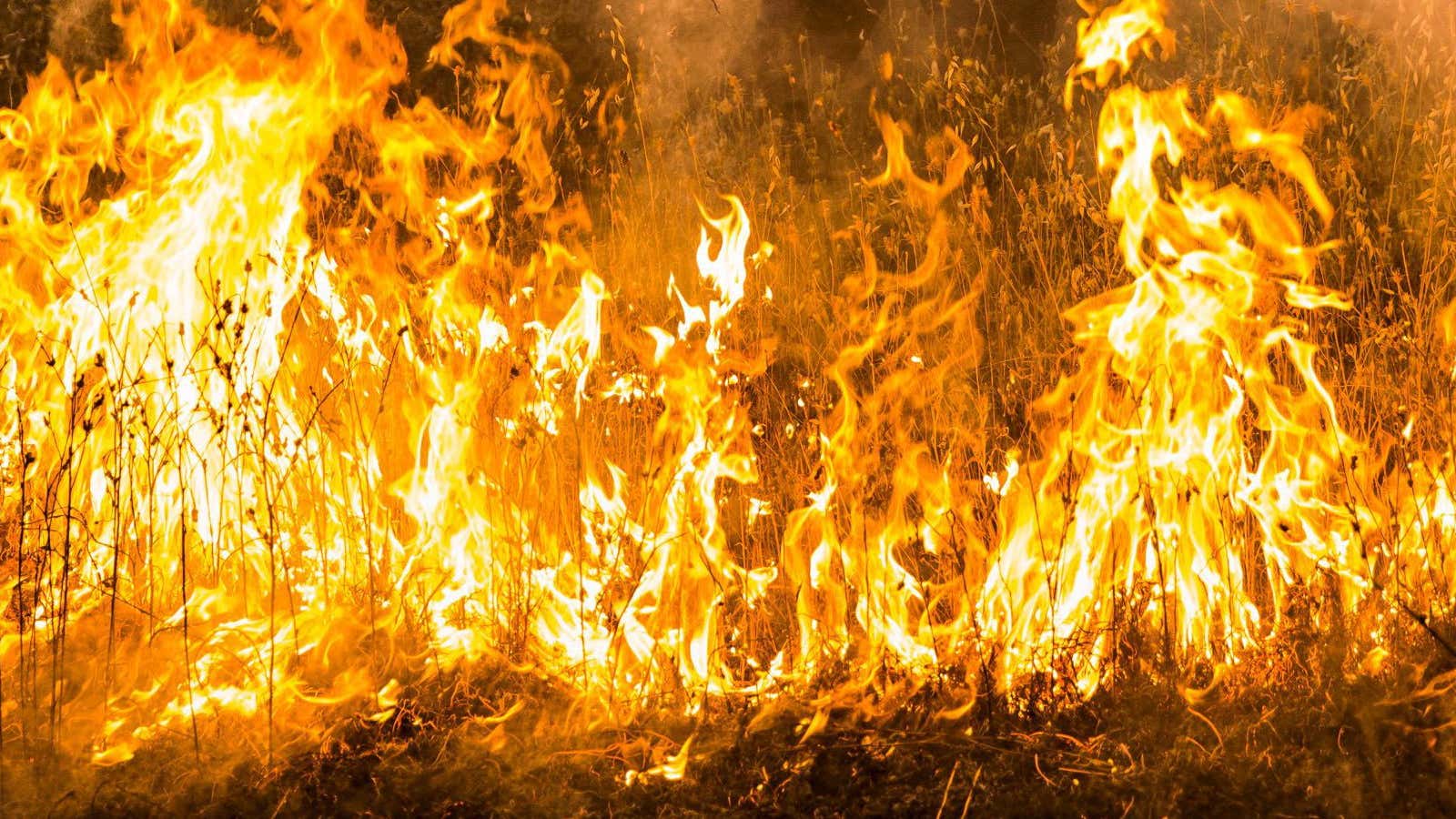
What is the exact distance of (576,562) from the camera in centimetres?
339

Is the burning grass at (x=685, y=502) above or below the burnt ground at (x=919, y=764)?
above

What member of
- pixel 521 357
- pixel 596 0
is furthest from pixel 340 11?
pixel 596 0

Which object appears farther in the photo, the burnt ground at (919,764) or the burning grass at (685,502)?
the burning grass at (685,502)

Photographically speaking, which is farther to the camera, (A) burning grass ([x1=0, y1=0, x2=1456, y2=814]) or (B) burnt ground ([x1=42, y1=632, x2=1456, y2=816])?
(A) burning grass ([x1=0, y1=0, x2=1456, y2=814])

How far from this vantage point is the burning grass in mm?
2812

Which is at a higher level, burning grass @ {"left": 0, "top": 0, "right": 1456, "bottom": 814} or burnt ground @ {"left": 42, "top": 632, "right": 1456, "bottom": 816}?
burning grass @ {"left": 0, "top": 0, "right": 1456, "bottom": 814}

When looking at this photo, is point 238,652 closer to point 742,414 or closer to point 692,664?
point 692,664

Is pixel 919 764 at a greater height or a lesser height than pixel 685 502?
lesser

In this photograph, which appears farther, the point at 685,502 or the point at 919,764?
the point at 685,502

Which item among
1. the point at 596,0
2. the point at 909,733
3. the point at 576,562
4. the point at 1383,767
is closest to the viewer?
the point at 1383,767

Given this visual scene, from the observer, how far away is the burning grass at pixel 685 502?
111 inches

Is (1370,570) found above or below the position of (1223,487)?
below

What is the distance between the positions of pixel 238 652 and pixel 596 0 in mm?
5218

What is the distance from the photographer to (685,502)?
3293mm
